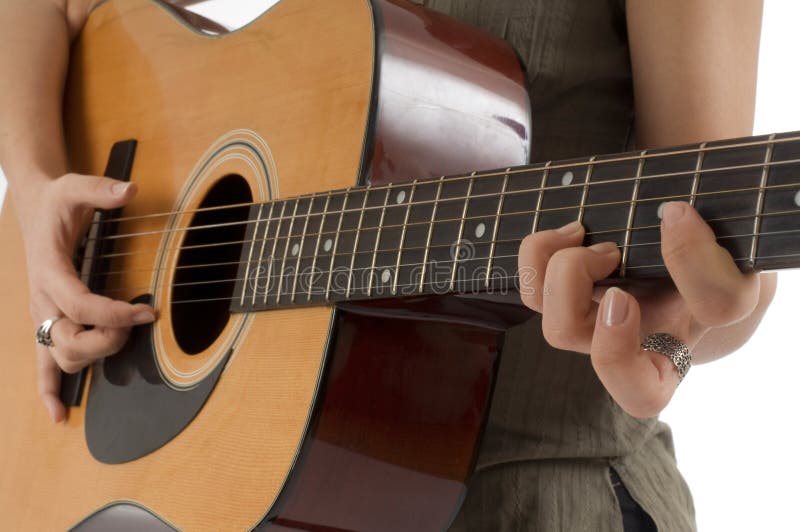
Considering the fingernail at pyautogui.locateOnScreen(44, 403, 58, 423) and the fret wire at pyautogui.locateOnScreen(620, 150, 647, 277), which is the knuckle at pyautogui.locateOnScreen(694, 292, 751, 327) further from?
the fingernail at pyautogui.locateOnScreen(44, 403, 58, 423)

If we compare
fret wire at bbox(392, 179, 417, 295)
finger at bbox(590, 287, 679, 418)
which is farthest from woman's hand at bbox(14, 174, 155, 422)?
finger at bbox(590, 287, 679, 418)

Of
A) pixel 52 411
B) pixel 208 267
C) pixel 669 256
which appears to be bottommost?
pixel 52 411

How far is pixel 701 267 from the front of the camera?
582 millimetres

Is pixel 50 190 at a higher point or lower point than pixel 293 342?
higher

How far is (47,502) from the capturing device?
1.13m

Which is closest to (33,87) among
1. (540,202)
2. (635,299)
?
(540,202)

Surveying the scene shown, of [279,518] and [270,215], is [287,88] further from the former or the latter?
[279,518]

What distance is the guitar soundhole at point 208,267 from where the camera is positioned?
1090mm

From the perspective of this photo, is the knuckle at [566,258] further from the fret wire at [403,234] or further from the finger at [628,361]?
the fret wire at [403,234]

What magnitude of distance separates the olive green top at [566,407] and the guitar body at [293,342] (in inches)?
3.0

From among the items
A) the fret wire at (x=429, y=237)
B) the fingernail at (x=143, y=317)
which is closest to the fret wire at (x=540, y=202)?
the fret wire at (x=429, y=237)

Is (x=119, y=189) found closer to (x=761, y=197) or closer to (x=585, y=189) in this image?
(x=585, y=189)

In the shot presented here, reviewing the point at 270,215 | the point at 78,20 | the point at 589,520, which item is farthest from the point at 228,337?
the point at 78,20

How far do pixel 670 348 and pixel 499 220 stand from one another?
0.18 metres
